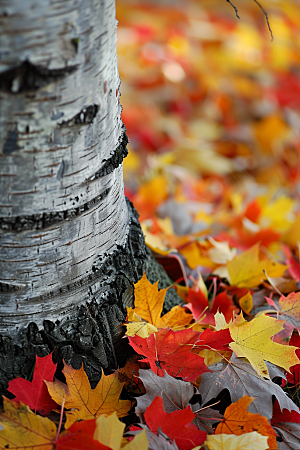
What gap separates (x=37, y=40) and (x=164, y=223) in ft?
3.50

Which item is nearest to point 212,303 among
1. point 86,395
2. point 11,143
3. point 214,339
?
point 214,339

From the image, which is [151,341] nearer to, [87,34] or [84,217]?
[84,217]

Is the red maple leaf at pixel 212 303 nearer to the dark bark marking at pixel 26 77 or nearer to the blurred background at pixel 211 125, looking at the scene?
the blurred background at pixel 211 125

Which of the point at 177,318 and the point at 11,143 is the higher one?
the point at 11,143

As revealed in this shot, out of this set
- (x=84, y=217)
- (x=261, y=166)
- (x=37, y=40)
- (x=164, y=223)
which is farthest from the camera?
(x=261, y=166)

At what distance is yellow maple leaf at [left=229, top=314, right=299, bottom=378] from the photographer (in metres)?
0.95

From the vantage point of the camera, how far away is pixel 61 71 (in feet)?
2.31

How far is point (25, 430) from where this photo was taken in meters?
0.82

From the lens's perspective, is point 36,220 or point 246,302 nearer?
point 36,220

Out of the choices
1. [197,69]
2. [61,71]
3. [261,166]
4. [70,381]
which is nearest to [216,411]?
[70,381]

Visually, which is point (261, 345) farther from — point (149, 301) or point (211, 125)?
point (211, 125)

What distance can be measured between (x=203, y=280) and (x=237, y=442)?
1.91 feet

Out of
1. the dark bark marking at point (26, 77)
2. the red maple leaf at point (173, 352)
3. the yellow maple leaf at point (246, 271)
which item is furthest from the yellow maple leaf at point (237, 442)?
the dark bark marking at point (26, 77)

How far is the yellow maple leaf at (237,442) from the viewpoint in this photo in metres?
0.80
